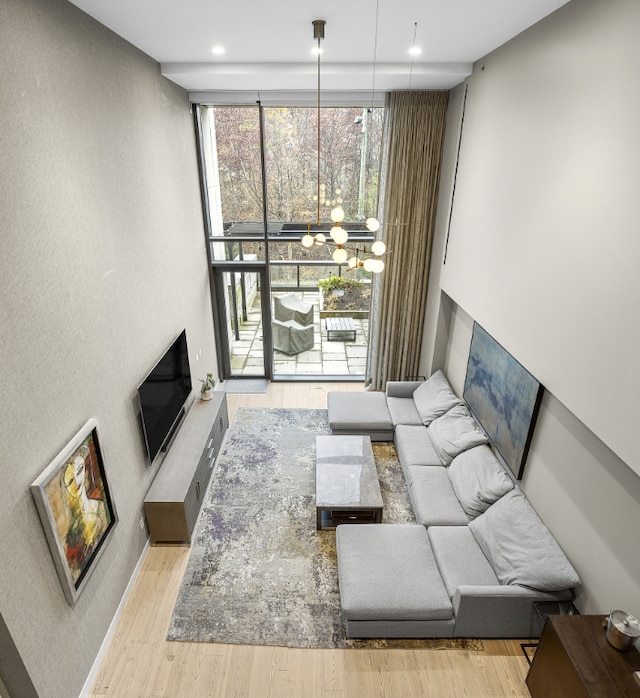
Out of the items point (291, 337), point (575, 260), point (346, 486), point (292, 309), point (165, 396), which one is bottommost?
point (346, 486)

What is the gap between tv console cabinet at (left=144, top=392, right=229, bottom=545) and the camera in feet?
12.9

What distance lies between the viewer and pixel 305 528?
427cm

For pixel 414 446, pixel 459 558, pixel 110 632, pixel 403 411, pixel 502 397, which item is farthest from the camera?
pixel 403 411

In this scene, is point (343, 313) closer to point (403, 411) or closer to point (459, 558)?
point (403, 411)

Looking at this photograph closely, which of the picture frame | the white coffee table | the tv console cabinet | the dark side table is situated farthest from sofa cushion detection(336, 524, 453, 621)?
the picture frame

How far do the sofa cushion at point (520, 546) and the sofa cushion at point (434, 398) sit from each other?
149cm

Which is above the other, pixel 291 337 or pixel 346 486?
pixel 291 337

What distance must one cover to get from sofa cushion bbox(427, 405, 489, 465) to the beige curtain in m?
1.60

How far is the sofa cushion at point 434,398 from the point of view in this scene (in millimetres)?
5203

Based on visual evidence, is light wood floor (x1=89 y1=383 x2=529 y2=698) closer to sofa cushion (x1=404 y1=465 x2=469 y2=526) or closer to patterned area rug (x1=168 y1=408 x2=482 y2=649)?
patterned area rug (x1=168 y1=408 x2=482 y2=649)

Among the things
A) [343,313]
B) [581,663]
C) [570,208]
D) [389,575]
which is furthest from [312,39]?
[581,663]

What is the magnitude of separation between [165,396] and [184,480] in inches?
32.5

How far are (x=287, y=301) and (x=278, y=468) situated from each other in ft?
8.56

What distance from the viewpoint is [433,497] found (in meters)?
4.20
